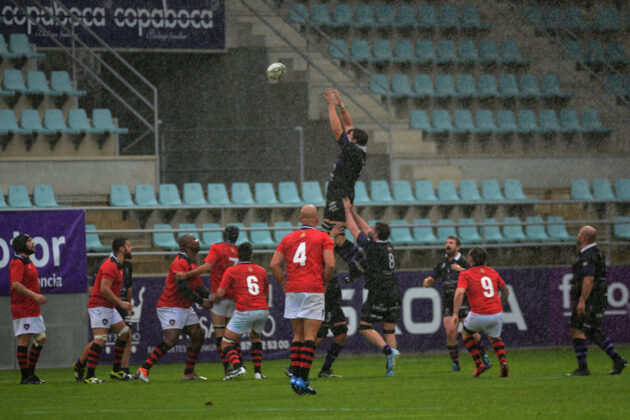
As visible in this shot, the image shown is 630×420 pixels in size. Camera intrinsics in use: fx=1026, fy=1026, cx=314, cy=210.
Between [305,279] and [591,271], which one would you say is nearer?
[305,279]

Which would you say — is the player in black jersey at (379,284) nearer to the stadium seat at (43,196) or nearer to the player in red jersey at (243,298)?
the player in red jersey at (243,298)

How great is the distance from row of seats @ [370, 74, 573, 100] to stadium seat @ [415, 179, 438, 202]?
3173 mm

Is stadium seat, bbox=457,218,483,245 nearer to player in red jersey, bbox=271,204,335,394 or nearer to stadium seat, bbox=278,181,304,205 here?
stadium seat, bbox=278,181,304,205

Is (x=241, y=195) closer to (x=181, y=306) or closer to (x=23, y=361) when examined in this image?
(x=181, y=306)

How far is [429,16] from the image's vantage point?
92.9 feet

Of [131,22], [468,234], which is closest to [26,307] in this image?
[468,234]

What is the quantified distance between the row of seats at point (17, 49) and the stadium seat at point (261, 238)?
6.88m

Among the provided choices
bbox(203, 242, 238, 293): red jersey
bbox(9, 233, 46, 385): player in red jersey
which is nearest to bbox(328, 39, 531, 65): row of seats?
bbox(203, 242, 238, 293): red jersey

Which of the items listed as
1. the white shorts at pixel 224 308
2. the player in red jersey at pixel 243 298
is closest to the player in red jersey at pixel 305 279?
the player in red jersey at pixel 243 298

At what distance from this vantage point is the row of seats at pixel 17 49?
23.2 metres

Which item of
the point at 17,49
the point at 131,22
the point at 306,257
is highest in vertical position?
the point at 131,22

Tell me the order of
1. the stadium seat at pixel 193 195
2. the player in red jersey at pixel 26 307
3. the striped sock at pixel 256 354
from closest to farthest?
the player in red jersey at pixel 26 307 < the striped sock at pixel 256 354 < the stadium seat at pixel 193 195

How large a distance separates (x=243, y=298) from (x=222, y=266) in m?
1.08

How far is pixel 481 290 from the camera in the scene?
1406cm
